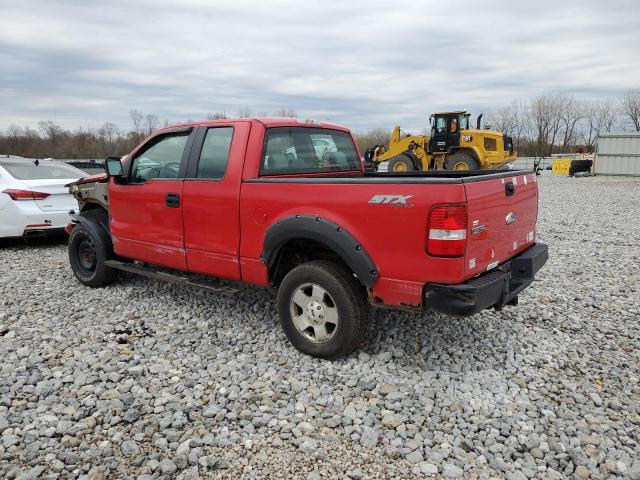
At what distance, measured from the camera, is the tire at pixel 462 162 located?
1912cm

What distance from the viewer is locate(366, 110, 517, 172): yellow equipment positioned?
1927 cm

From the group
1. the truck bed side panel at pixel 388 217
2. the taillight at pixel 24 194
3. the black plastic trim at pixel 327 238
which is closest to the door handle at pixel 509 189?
the truck bed side panel at pixel 388 217

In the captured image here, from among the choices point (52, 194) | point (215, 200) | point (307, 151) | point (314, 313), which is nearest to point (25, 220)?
point (52, 194)

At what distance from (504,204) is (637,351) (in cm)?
176

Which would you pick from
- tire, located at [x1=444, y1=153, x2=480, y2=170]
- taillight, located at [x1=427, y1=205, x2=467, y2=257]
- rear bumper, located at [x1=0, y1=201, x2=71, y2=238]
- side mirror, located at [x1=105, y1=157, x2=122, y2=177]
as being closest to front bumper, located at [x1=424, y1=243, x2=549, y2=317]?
taillight, located at [x1=427, y1=205, x2=467, y2=257]

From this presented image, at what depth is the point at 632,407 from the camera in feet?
10.6

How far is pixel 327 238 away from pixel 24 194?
6160 mm

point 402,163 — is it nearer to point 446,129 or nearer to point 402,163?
point 402,163

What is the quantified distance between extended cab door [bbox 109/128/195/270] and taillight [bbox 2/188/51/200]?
299 centimetres

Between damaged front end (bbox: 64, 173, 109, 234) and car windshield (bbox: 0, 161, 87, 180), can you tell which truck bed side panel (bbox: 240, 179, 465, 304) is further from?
car windshield (bbox: 0, 161, 87, 180)

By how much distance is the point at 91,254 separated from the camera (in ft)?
19.6

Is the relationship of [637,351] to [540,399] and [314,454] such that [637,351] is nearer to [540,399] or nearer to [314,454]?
[540,399]

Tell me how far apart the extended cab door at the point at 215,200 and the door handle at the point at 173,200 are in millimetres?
104

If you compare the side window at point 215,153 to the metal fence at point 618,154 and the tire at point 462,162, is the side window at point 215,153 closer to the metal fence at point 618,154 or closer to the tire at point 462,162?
the tire at point 462,162
